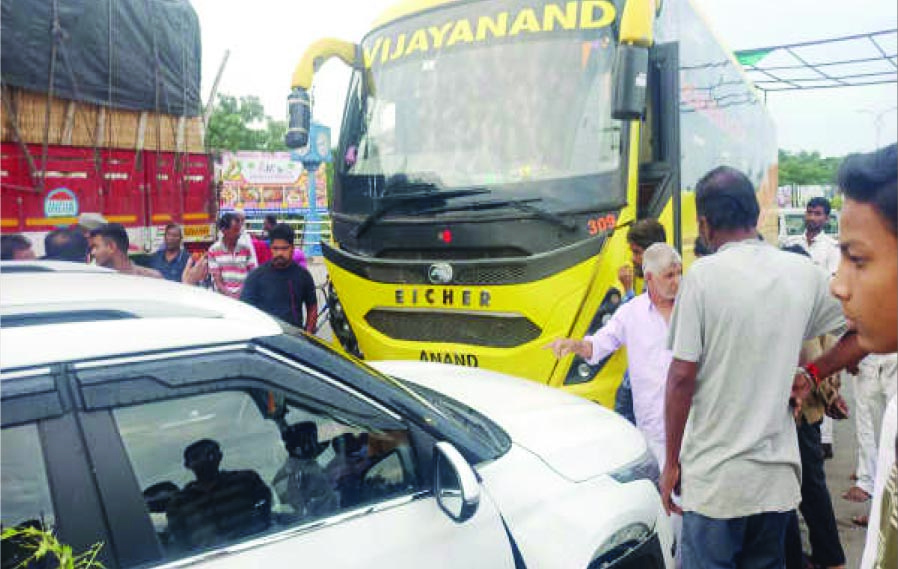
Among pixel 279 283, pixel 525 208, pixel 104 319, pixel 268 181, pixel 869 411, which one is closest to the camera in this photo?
pixel 104 319

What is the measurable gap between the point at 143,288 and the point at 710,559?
1989 millimetres

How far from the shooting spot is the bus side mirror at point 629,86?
14.0ft

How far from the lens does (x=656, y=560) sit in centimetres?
261

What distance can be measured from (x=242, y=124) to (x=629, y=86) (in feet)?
147

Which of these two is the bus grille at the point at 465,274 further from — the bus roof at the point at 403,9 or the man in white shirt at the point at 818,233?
the man in white shirt at the point at 818,233

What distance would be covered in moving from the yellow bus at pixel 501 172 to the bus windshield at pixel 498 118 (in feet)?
0.03

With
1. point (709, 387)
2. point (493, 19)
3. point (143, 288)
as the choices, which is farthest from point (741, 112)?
point (143, 288)

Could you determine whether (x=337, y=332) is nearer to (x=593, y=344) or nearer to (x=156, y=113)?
(x=593, y=344)

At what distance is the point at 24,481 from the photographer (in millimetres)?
1522

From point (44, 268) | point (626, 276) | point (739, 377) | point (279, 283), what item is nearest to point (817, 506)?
point (739, 377)

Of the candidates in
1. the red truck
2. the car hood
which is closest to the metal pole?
the red truck

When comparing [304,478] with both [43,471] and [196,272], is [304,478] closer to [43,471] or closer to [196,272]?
[43,471]

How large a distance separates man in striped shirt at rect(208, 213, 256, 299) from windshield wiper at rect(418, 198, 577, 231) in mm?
2538

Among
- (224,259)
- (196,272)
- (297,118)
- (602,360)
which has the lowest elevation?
(602,360)
